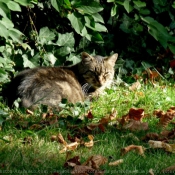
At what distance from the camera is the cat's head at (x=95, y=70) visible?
6871mm

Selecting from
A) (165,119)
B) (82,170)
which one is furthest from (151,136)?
(82,170)

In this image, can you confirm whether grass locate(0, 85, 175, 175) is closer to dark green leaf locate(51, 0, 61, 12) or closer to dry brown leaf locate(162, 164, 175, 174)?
dry brown leaf locate(162, 164, 175, 174)

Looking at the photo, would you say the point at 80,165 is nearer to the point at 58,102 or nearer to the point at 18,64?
the point at 58,102

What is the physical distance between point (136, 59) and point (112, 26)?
2.01ft

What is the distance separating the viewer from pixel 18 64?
6.76 metres

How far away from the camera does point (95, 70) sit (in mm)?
6922


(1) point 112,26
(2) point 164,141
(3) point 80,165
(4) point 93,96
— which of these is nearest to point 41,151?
(3) point 80,165

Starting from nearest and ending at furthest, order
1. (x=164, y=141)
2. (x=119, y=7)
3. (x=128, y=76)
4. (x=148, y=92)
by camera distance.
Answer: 1. (x=164, y=141)
2. (x=148, y=92)
3. (x=119, y=7)
4. (x=128, y=76)

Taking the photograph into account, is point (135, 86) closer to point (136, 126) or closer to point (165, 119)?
point (165, 119)

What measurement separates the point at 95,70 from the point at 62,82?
721mm

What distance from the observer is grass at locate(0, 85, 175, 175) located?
3803 mm

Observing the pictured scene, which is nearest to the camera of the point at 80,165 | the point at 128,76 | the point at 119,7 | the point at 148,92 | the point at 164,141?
the point at 80,165

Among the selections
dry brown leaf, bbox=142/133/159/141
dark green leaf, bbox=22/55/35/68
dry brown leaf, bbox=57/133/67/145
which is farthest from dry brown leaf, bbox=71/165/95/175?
dark green leaf, bbox=22/55/35/68

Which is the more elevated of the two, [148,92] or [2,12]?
[2,12]
